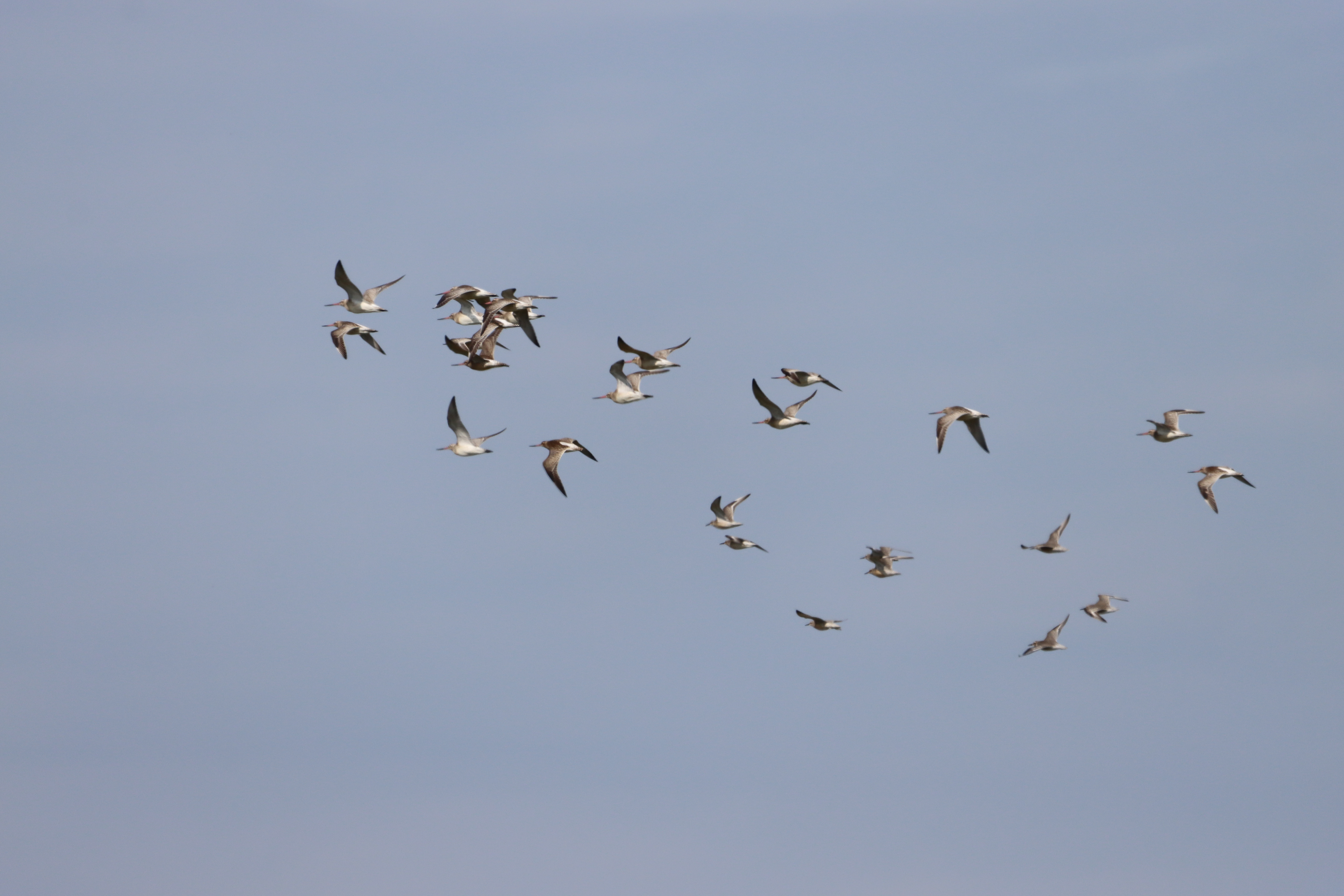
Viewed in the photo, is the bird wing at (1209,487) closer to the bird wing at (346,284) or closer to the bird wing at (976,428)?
the bird wing at (976,428)

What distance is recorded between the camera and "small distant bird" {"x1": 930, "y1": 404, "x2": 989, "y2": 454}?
153 ft

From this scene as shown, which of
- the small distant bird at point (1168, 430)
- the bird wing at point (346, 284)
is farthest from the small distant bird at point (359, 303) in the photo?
the small distant bird at point (1168, 430)

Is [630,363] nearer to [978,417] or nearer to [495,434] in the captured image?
[495,434]

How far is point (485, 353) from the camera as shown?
4525 centimetres

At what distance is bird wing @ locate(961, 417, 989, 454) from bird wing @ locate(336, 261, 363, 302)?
682 inches

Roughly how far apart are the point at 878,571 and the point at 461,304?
14550 mm

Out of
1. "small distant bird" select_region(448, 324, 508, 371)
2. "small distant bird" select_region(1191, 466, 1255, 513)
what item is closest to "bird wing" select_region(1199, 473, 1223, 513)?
"small distant bird" select_region(1191, 466, 1255, 513)

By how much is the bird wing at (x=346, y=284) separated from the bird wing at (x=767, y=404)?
1182 centimetres

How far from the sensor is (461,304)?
5053 centimetres

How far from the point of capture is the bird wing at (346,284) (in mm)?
49750

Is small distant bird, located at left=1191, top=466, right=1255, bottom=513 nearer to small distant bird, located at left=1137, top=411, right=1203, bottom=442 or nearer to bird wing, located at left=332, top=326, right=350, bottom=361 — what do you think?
small distant bird, located at left=1137, top=411, right=1203, bottom=442

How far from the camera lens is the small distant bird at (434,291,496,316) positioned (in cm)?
4778

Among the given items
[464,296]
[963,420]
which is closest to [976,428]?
[963,420]

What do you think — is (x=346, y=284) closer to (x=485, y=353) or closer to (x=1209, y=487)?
(x=485, y=353)
